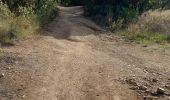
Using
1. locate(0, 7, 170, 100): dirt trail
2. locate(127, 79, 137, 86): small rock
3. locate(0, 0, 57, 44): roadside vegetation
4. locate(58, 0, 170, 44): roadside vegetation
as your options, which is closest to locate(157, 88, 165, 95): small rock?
locate(0, 7, 170, 100): dirt trail

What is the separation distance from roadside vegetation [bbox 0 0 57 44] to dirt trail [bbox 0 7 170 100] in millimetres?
365

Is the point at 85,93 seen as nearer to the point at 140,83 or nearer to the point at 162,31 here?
the point at 140,83

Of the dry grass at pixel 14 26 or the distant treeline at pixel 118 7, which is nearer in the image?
the dry grass at pixel 14 26

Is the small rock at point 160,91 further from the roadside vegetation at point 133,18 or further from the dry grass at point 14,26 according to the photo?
the roadside vegetation at point 133,18

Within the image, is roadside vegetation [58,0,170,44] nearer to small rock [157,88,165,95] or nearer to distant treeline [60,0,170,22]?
distant treeline [60,0,170,22]

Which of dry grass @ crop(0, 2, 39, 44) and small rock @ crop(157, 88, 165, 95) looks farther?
dry grass @ crop(0, 2, 39, 44)

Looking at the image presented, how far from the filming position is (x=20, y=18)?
11.9 m

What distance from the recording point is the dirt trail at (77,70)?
7256 mm

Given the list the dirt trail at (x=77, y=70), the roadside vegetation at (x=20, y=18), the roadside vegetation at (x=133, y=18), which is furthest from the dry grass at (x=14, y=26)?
the roadside vegetation at (x=133, y=18)

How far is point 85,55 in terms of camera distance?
10312 mm

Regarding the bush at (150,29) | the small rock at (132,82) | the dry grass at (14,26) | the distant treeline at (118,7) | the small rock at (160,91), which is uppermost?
the dry grass at (14,26)

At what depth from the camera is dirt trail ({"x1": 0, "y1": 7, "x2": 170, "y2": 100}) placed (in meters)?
7.26

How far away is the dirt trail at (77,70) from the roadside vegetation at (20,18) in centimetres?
37

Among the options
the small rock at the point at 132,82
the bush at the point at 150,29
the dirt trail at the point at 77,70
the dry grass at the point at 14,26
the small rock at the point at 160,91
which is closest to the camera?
the dirt trail at the point at 77,70
